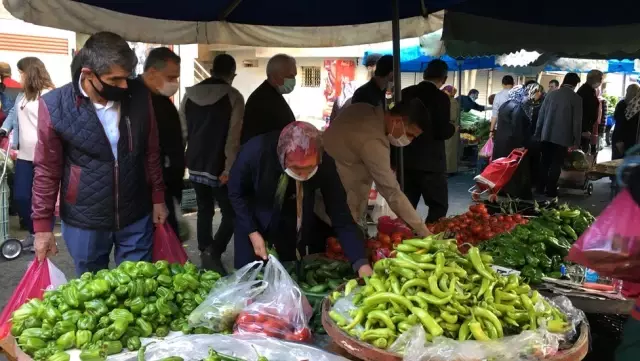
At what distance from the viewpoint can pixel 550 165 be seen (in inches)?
413

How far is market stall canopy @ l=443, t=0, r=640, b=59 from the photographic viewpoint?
5.64m

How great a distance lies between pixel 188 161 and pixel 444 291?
3511 millimetres

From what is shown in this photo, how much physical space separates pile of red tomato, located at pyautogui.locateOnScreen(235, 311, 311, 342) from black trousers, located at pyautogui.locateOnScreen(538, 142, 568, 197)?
28.2ft

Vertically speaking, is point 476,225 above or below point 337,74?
below

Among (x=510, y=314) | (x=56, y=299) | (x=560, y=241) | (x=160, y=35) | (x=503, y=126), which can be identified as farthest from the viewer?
(x=503, y=126)

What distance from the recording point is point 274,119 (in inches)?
208

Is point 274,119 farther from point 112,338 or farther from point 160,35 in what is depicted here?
point 112,338

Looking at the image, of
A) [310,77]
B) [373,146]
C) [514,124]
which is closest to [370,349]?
[373,146]

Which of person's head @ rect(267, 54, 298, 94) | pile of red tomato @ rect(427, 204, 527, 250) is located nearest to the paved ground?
person's head @ rect(267, 54, 298, 94)

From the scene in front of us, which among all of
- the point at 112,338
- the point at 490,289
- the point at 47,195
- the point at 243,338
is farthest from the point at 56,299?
the point at 490,289

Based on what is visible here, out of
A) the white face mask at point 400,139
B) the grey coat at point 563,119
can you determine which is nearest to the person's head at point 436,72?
the white face mask at point 400,139

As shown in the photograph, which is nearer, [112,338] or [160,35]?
[112,338]

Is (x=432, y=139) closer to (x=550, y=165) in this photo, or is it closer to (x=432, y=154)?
(x=432, y=154)

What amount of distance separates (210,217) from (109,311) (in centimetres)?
309
